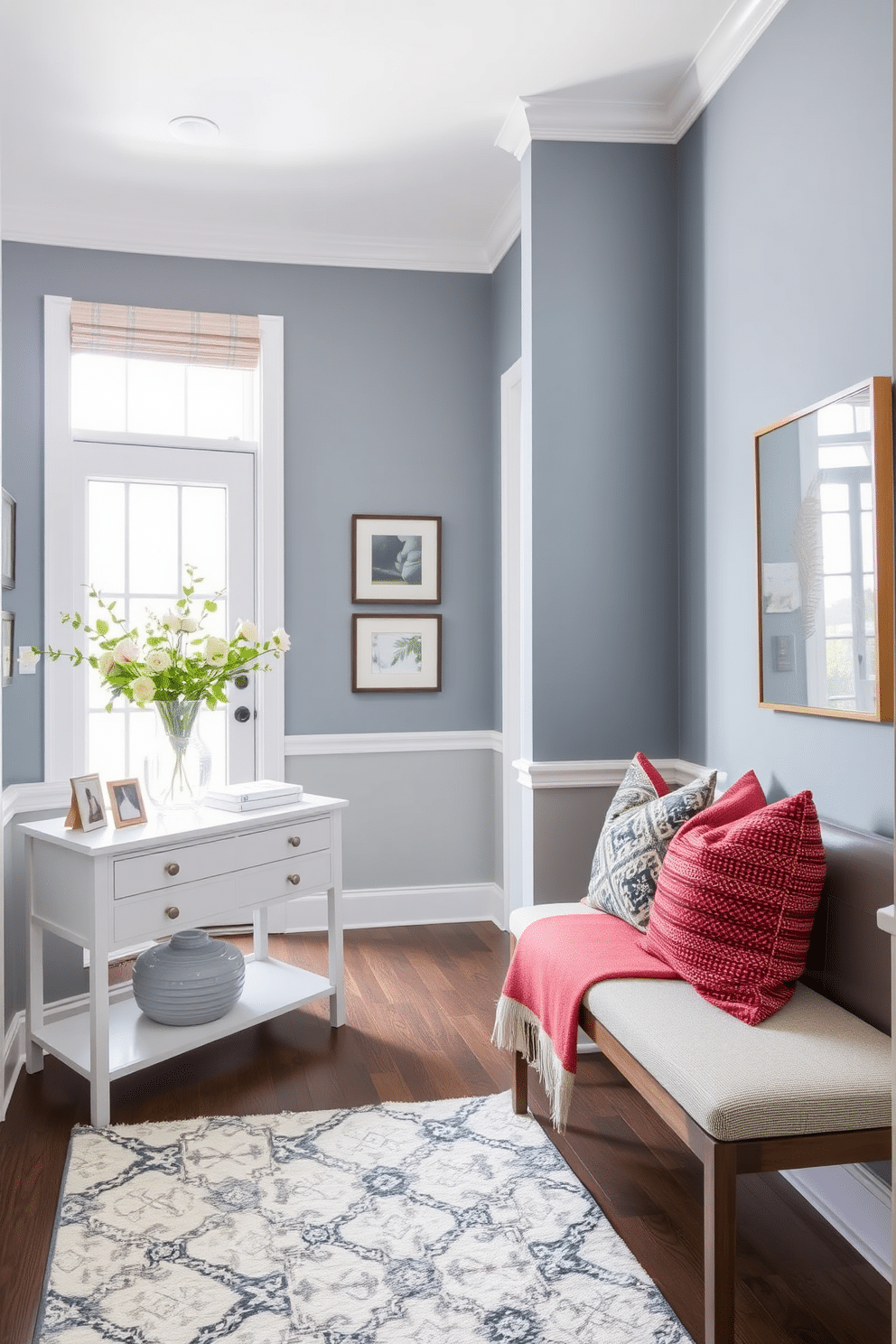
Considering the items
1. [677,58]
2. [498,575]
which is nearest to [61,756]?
[498,575]

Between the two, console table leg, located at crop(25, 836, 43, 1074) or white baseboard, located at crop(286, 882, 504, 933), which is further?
white baseboard, located at crop(286, 882, 504, 933)

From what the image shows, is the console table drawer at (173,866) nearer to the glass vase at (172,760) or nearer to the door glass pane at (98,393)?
the glass vase at (172,760)

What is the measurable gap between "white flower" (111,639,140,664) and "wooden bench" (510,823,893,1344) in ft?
5.06

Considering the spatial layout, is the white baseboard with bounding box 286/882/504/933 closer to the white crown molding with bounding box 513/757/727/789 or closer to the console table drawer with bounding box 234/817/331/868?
the console table drawer with bounding box 234/817/331/868

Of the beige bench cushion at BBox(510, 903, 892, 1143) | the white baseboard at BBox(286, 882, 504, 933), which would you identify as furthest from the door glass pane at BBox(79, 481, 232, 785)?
the beige bench cushion at BBox(510, 903, 892, 1143)

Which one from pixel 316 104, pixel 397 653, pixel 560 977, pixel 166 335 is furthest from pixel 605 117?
pixel 560 977

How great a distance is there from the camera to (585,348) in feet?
10.0

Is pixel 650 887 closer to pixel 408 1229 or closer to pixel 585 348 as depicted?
pixel 408 1229

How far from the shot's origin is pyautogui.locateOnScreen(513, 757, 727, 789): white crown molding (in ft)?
9.88


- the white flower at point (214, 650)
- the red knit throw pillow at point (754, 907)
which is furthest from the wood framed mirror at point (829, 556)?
the white flower at point (214, 650)

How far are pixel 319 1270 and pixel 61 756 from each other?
7.75 ft

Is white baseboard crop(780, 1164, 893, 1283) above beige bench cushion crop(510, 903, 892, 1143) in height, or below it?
below

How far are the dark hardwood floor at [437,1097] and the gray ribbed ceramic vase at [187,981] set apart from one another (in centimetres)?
17

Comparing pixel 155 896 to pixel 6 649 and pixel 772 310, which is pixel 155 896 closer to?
pixel 6 649
